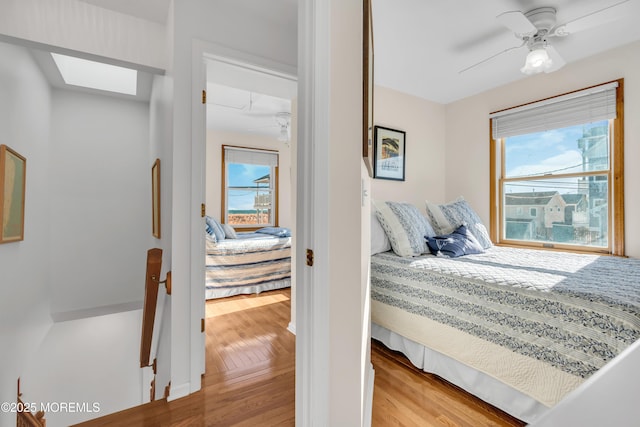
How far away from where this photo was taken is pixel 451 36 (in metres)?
2.26

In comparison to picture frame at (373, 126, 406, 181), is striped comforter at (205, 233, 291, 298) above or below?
below

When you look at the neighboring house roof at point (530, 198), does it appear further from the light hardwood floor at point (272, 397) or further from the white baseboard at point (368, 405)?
the white baseboard at point (368, 405)

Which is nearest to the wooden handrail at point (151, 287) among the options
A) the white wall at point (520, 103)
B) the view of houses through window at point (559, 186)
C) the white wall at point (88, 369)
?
the white wall at point (88, 369)

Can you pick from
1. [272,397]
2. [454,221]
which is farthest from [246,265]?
[454,221]

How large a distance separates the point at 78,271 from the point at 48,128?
1.69 meters

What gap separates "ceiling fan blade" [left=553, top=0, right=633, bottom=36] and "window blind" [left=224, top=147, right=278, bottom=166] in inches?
179

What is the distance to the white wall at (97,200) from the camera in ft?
11.1

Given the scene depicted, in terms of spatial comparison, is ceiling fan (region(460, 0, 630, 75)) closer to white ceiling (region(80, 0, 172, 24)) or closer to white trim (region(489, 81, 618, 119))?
white trim (region(489, 81, 618, 119))

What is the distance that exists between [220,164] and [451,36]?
163 inches

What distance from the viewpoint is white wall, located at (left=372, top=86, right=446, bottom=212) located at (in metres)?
3.12

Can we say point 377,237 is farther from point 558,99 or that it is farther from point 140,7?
point 140,7

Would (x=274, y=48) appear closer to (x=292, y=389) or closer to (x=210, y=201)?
(x=292, y=389)

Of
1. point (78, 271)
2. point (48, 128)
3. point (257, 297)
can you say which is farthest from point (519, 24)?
point (78, 271)

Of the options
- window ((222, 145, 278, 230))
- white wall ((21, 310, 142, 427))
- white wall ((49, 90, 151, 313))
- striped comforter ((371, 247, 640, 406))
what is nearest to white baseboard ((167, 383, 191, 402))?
striped comforter ((371, 247, 640, 406))
